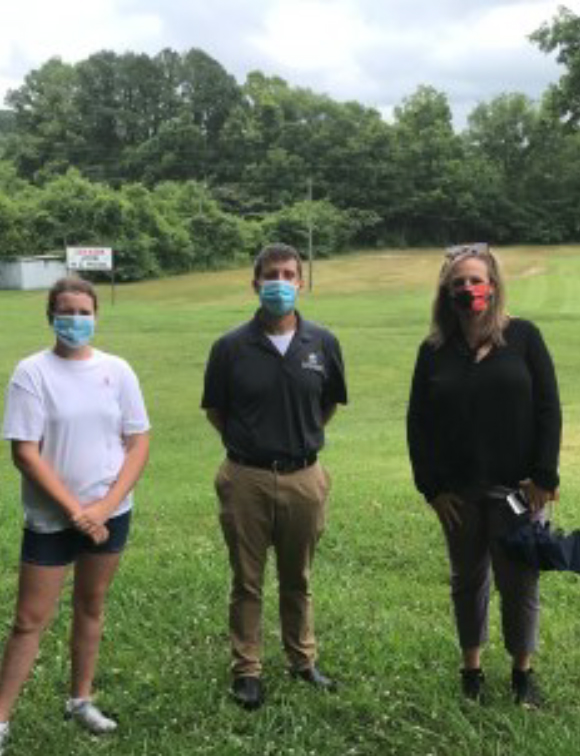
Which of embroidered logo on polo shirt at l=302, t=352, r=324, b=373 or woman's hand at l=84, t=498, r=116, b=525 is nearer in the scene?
woman's hand at l=84, t=498, r=116, b=525

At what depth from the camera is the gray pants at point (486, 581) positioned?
13.7ft

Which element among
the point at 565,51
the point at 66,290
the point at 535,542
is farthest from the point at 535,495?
the point at 565,51

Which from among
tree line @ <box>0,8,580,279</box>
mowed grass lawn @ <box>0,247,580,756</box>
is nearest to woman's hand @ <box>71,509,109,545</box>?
mowed grass lawn @ <box>0,247,580,756</box>

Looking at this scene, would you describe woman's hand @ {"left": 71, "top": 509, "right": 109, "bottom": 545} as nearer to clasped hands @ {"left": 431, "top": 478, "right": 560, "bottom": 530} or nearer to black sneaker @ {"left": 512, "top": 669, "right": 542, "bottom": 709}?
clasped hands @ {"left": 431, "top": 478, "right": 560, "bottom": 530}

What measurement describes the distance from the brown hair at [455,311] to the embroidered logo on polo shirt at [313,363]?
52 cm

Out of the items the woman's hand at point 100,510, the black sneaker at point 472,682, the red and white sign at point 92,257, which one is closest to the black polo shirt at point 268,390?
the woman's hand at point 100,510

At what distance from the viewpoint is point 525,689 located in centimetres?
420

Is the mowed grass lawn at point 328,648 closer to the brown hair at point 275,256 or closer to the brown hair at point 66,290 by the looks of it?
the brown hair at point 66,290

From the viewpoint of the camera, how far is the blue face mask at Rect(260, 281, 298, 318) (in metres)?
4.33

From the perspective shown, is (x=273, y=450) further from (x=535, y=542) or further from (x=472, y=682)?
(x=472, y=682)

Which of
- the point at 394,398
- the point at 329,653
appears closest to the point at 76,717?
the point at 329,653

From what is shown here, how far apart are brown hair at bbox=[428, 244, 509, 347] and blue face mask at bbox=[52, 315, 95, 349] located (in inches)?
59.5

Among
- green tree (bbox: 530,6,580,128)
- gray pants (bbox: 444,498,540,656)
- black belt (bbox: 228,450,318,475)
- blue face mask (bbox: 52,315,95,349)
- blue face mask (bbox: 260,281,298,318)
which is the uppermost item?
green tree (bbox: 530,6,580,128)

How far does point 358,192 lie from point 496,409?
323 ft
